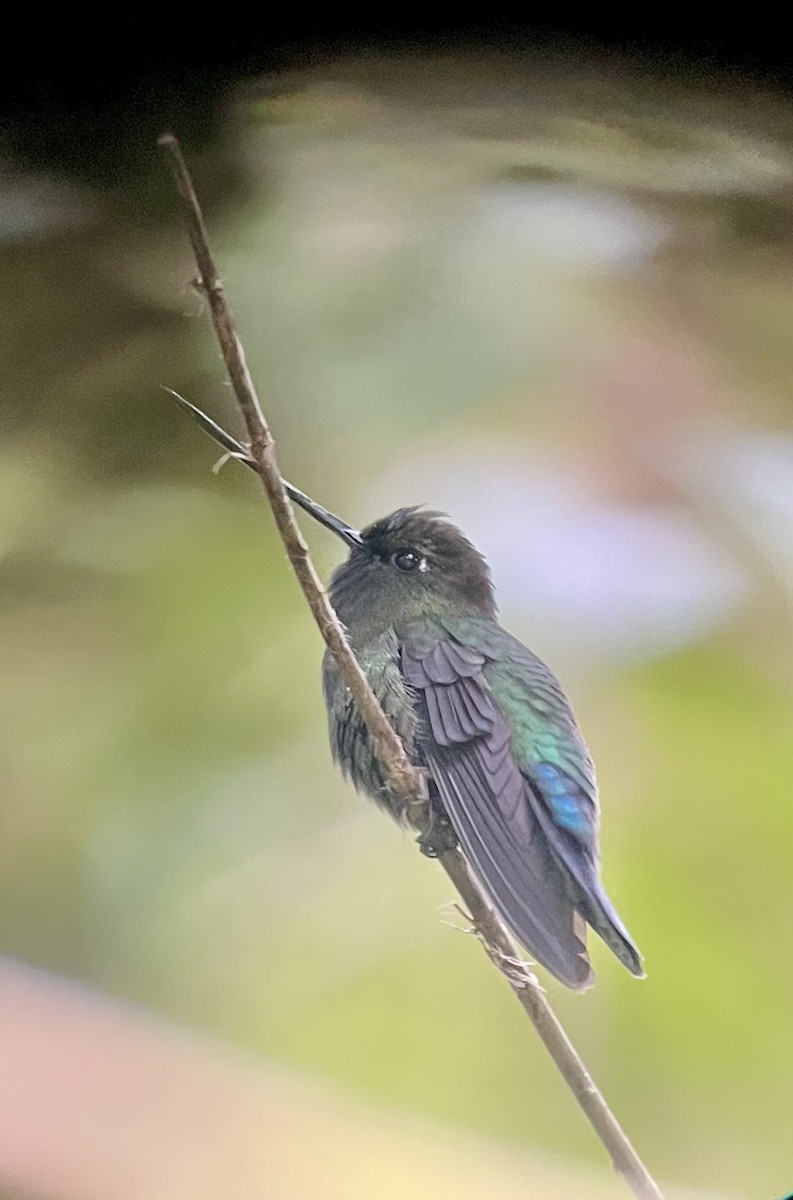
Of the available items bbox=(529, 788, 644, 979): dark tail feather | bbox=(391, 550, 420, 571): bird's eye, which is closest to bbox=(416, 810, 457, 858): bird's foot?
bbox=(529, 788, 644, 979): dark tail feather

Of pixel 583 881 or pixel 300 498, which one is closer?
pixel 583 881

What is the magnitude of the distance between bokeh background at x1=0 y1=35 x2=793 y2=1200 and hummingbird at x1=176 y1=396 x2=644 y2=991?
0.07 meters

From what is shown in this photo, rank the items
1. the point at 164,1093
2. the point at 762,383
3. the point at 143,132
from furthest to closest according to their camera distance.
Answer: the point at 143,132
the point at 762,383
the point at 164,1093

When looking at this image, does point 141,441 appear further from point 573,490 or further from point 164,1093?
point 164,1093

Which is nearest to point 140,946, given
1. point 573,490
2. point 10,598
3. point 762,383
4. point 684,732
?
point 10,598

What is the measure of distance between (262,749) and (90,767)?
25cm

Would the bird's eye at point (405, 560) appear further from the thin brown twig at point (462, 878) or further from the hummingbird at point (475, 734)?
the thin brown twig at point (462, 878)

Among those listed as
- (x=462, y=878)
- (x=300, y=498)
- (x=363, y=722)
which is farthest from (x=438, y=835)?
(x=300, y=498)

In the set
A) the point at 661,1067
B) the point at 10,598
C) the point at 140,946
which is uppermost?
the point at 10,598

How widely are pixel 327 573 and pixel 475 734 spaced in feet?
1.12

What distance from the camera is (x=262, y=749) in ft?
5.16

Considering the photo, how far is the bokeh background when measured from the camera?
1.44 metres

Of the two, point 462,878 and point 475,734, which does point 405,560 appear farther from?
point 462,878

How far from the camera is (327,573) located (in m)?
1.60
